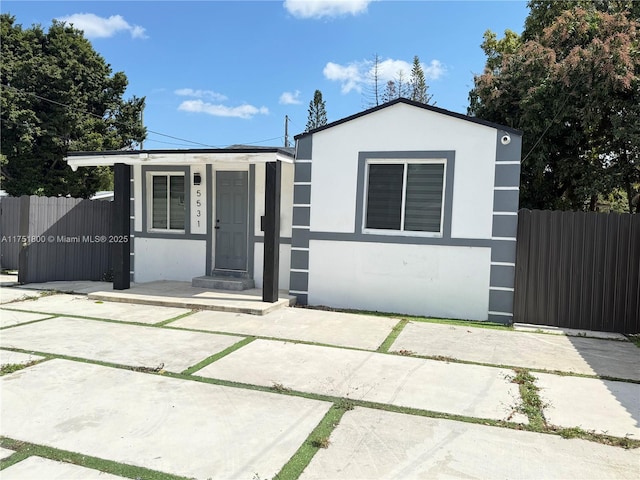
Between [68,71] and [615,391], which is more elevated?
[68,71]

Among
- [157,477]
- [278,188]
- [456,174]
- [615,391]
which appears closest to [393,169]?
[456,174]

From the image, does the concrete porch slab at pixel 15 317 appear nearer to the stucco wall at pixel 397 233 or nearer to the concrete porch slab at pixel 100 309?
the concrete porch slab at pixel 100 309

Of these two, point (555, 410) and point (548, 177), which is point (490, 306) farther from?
point (548, 177)

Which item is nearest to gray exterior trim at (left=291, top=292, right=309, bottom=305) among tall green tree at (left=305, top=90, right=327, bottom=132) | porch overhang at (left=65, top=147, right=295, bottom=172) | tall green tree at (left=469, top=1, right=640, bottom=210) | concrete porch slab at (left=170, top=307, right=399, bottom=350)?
concrete porch slab at (left=170, top=307, right=399, bottom=350)

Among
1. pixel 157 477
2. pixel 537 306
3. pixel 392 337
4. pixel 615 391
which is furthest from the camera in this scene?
pixel 537 306

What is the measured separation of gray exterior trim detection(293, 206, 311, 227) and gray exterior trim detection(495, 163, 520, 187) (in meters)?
3.21

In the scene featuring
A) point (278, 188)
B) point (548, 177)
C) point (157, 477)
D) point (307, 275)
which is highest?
point (548, 177)

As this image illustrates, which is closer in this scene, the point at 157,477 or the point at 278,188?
the point at 157,477

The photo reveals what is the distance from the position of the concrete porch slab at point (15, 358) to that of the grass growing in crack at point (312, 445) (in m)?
3.33

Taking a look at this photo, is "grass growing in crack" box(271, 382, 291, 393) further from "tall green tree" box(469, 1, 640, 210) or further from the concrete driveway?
"tall green tree" box(469, 1, 640, 210)

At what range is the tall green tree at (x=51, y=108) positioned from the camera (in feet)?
62.6

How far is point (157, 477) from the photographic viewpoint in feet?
9.11

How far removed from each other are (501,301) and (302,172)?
13.2 ft

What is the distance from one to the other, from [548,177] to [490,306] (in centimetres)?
640
